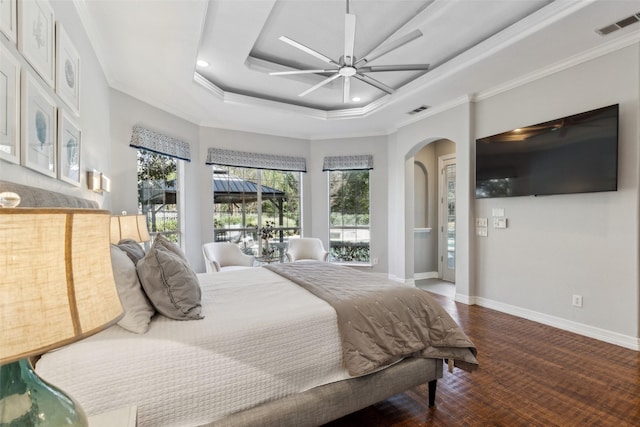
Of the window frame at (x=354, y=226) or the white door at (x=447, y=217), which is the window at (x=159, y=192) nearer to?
the window frame at (x=354, y=226)

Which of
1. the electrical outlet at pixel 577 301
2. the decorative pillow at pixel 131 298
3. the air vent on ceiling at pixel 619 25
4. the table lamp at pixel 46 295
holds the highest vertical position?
the air vent on ceiling at pixel 619 25

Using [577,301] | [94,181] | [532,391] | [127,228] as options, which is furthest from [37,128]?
[577,301]

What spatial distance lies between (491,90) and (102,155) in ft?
14.8

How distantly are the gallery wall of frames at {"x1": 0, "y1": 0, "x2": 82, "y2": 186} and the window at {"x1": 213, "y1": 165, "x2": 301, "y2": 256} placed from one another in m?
3.07

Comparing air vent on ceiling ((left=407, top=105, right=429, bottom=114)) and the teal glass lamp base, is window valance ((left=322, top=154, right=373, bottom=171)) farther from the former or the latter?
the teal glass lamp base

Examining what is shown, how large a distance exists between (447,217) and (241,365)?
5.06 metres

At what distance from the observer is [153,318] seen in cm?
153

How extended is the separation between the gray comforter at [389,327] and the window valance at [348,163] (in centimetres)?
364

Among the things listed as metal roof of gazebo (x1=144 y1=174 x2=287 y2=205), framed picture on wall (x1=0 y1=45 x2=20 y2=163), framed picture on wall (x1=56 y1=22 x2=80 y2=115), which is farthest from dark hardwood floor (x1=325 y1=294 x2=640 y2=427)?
metal roof of gazebo (x1=144 y1=174 x2=287 y2=205)

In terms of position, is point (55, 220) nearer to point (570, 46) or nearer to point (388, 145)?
point (570, 46)

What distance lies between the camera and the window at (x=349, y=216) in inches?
227

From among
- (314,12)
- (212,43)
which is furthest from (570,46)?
(212,43)

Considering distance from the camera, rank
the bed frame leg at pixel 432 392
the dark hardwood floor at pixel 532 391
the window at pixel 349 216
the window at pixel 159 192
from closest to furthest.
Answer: the dark hardwood floor at pixel 532 391, the bed frame leg at pixel 432 392, the window at pixel 159 192, the window at pixel 349 216

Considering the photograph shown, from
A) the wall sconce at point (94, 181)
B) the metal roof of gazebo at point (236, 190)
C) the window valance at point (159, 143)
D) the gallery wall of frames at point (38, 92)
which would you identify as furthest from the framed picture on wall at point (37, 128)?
the metal roof of gazebo at point (236, 190)
